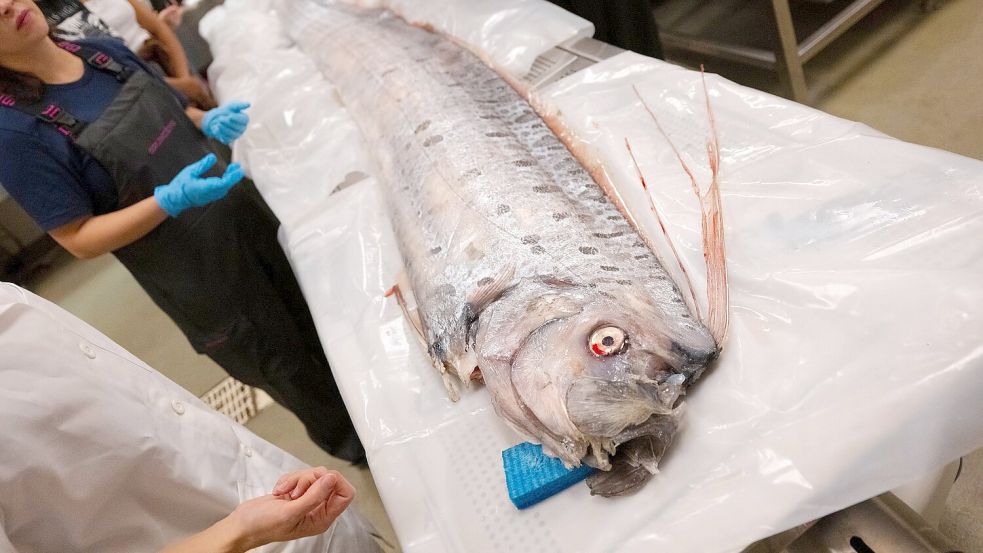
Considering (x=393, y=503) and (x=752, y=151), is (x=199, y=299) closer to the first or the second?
(x=393, y=503)

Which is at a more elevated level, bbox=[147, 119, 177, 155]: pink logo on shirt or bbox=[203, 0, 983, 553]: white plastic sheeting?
bbox=[147, 119, 177, 155]: pink logo on shirt

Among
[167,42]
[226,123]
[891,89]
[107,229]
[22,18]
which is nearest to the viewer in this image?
[22,18]

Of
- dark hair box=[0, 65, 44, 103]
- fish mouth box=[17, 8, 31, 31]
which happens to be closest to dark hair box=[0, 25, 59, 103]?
dark hair box=[0, 65, 44, 103]

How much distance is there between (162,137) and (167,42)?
1017 millimetres

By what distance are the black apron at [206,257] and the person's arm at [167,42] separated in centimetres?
72

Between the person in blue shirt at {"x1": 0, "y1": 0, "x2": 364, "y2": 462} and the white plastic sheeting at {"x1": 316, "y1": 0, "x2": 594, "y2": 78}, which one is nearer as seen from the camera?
the person in blue shirt at {"x1": 0, "y1": 0, "x2": 364, "y2": 462}

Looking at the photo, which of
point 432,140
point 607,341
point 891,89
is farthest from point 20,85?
point 891,89

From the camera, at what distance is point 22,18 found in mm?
1534

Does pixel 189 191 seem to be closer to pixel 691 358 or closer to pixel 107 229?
pixel 107 229

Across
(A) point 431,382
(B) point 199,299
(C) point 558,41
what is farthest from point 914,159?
(B) point 199,299

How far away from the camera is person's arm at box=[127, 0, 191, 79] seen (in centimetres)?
256

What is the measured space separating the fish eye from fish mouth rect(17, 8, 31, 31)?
1.64 meters

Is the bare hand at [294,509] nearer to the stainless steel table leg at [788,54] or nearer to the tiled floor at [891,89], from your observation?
the tiled floor at [891,89]

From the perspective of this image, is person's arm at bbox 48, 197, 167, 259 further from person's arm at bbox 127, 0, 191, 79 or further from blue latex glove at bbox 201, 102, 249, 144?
person's arm at bbox 127, 0, 191, 79
